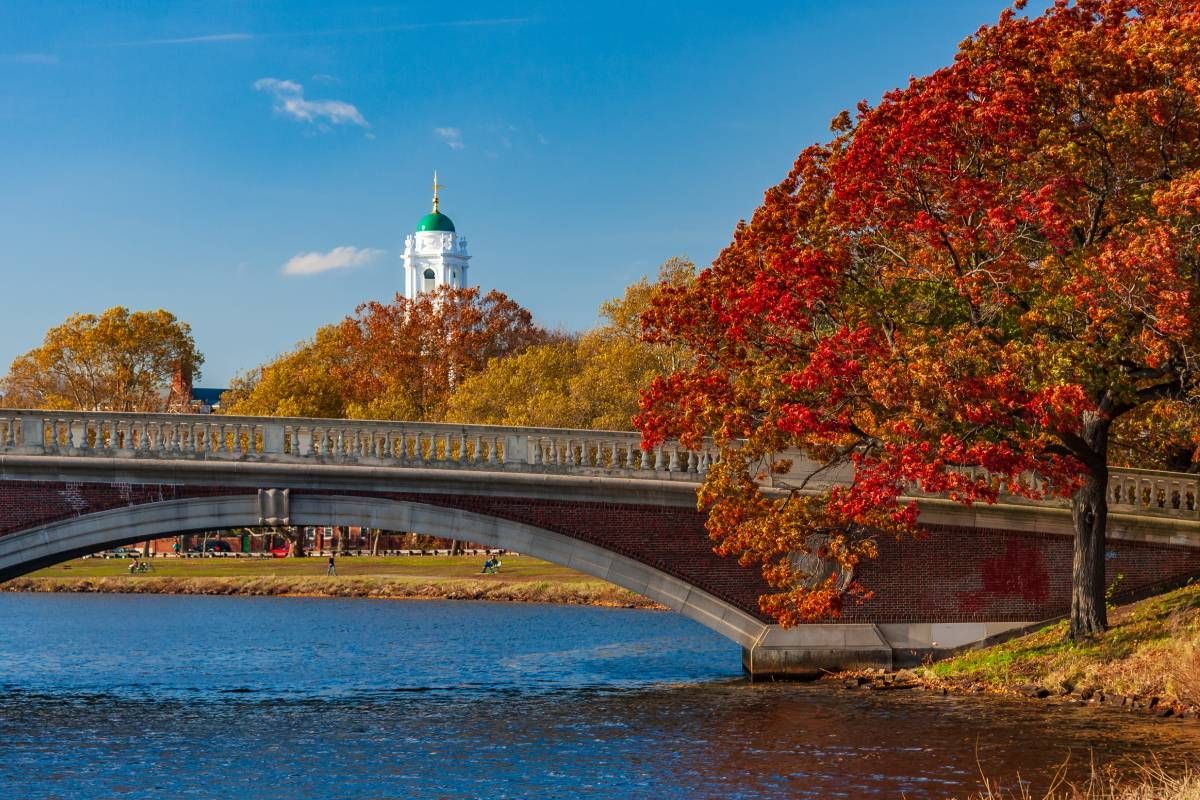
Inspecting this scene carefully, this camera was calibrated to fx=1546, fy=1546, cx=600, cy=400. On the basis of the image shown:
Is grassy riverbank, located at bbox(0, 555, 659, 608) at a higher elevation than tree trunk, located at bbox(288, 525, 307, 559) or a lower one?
lower

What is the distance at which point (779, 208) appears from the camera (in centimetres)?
2684

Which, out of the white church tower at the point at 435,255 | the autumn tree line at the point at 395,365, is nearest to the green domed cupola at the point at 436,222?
the white church tower at the point at 435,255

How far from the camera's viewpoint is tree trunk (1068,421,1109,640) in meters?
27.1

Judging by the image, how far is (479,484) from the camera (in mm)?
28922

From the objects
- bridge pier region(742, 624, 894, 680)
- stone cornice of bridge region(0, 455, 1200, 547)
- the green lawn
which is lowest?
the green lawn

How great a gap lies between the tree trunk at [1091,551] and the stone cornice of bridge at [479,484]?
209cm

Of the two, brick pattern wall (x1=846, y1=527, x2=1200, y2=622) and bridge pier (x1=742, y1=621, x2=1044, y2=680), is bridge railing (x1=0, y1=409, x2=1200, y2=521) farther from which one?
bridge pier (x1=742, y1=621, x2=1044, y2=680)

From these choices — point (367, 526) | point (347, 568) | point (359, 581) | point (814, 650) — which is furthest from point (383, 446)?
point (347, 568)

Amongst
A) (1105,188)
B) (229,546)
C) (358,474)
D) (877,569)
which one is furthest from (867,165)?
(229,546)

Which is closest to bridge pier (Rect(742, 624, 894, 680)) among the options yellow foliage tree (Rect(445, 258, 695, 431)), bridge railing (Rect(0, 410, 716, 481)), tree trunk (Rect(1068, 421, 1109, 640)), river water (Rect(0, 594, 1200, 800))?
river water (Rect(0, 594, 1200, 800))

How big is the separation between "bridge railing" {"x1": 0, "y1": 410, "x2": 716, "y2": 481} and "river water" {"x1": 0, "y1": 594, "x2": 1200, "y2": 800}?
14.6ft

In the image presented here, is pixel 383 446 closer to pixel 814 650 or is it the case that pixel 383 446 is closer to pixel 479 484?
pixel 479 484

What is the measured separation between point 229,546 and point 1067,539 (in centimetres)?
6799

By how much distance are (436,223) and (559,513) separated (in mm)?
140313
